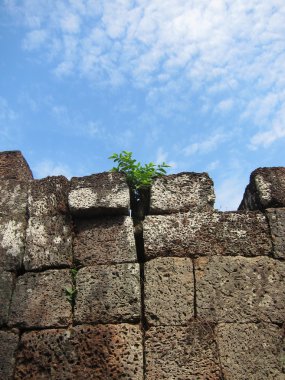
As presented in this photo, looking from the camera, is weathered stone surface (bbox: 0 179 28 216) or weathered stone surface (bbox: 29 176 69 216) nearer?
weathered stone surface (bbox: 29 176 69 216)

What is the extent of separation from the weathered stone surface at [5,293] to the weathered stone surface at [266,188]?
2.77m

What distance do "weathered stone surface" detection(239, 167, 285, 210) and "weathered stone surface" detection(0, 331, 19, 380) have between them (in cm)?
288

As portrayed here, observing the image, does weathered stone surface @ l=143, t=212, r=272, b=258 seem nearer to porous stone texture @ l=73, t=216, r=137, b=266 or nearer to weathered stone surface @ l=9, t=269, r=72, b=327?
porous stone texture @ l=73, t=216, r=137, b=266

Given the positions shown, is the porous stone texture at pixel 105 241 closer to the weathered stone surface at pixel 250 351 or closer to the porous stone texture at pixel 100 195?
the porous stone texture at pixel 100 195

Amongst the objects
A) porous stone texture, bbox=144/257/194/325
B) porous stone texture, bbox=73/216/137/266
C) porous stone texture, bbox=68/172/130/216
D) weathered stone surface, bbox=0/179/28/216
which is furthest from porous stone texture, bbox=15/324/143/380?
weathered stone surface, bbox=0/179/28/216

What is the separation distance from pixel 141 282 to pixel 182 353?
792mm

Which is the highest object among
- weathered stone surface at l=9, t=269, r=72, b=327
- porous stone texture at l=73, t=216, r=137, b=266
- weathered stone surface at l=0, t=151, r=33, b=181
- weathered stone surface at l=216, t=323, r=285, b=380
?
weathered stone surface at l=0, t=151, r=33, b=181

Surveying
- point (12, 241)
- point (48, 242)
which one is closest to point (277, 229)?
point (48, 242)

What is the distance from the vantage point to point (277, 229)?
183 inches

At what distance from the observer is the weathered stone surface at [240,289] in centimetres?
418

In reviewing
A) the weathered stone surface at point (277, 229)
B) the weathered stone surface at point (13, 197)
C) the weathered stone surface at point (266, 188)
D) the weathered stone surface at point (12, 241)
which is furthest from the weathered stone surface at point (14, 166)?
the weathered stone surface at point (277, 229)

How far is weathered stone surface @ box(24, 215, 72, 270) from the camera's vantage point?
15.3 ft

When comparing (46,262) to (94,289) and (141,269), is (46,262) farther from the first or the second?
(141,269)

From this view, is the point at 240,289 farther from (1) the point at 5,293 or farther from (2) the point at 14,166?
(2) the point at 14,166
